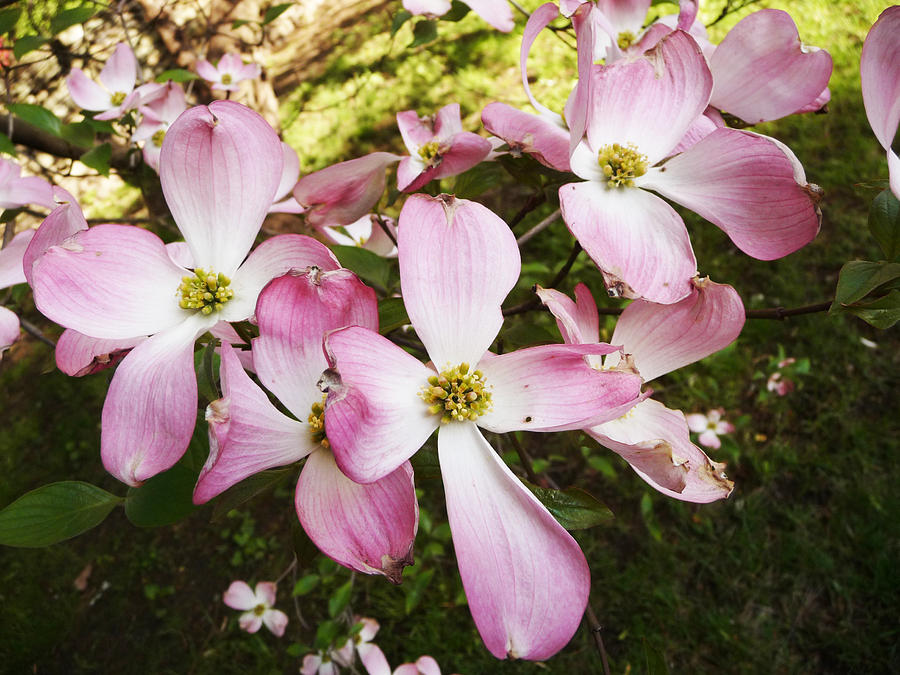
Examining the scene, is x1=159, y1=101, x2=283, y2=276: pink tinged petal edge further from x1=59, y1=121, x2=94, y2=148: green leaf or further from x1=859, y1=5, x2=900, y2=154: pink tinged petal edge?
x1=59, y1=121, x2=94, y2=148: green leaf

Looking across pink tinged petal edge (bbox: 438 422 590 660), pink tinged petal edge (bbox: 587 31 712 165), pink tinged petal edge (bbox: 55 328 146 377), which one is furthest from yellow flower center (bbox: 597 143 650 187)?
pink tinged petal edge (bbox: 55 328 146 377)

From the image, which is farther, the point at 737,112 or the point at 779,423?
the point at 779,423

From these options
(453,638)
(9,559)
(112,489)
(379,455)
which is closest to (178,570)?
(112,489)

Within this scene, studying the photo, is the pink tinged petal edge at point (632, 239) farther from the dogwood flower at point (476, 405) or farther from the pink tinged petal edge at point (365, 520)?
the pink tinged petal edge at point (365, 520)

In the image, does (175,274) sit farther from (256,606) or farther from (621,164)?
(256,606)

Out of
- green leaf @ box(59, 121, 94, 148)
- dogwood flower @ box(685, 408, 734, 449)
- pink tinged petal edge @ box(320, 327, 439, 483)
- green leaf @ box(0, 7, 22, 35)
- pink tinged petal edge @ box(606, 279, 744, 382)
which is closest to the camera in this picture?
pink tinged petal edge @ box(320, 327, 439, 483)

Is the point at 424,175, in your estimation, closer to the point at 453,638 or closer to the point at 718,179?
the point at 718,179

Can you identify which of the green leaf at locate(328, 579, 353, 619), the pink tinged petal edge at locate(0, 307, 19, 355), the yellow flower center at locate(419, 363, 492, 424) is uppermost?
the yellow flower center at locate(419, 363, 492, 424)

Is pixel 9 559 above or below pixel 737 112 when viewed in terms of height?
below
